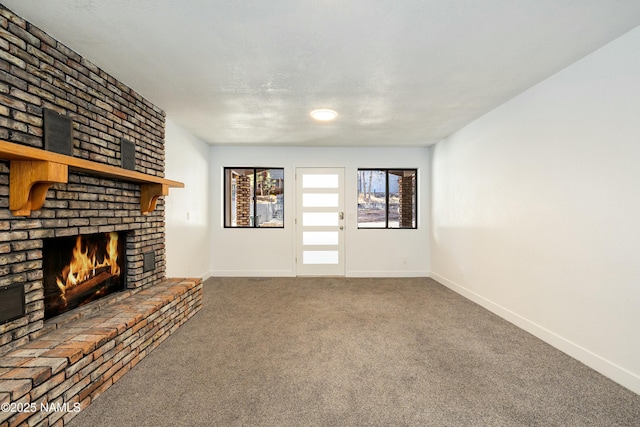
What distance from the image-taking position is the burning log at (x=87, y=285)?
2348 mm

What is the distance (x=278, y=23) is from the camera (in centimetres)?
190

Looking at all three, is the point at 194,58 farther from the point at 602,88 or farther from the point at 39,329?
the point at 602,88

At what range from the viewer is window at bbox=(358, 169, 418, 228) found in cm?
562

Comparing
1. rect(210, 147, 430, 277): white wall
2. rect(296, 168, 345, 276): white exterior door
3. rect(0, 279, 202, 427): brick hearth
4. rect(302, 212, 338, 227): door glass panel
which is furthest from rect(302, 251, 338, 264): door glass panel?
rect(0, 279, 202, 427): brick hearth

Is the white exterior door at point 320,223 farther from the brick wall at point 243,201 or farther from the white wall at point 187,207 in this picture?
the white wall at point 187,207

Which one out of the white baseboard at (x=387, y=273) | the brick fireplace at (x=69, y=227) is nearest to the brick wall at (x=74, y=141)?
the brick fireplace at (x=69, y=227)

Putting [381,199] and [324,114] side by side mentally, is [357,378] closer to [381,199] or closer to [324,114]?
[324,114]

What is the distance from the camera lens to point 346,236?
5547 mm

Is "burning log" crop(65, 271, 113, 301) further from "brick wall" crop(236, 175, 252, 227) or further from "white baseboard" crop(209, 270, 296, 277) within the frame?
"brick wall" crop(236, 175, 252, 227)

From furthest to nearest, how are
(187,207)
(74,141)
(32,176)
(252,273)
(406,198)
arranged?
1. (406,198)
2. (252,273)
3. (187,207)
4. (74,141)
5. (32,176)

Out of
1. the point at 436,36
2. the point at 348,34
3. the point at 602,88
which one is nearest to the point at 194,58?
the point at 348,34

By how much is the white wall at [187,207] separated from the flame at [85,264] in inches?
36.2

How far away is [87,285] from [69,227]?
1.95 ft

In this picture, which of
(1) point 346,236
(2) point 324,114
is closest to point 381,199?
(1) point 346,236
